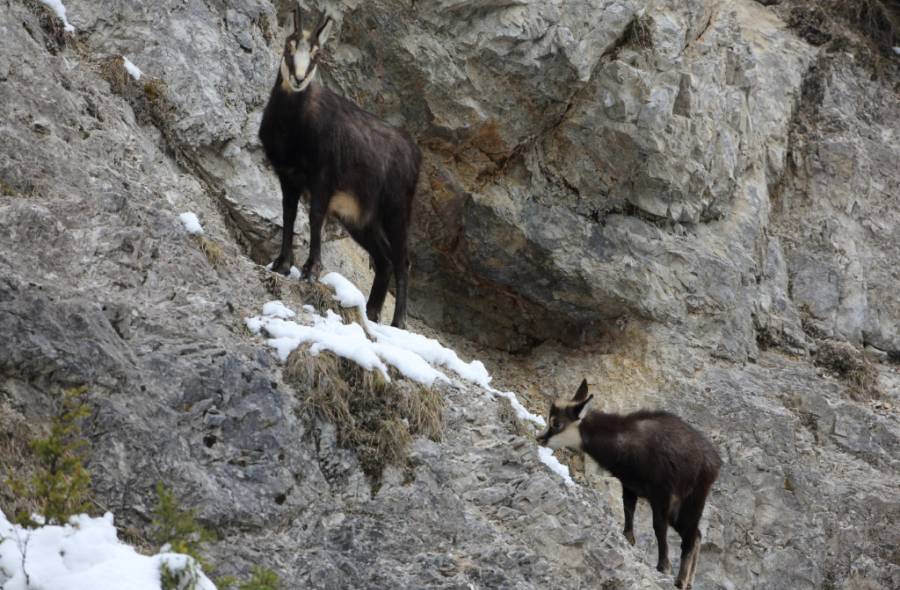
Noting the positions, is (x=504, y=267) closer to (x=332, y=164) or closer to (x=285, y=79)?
(x=332, y=164)

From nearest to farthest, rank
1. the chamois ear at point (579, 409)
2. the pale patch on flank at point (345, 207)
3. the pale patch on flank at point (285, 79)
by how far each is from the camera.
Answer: the pale patch on flank at point (285, 79) → the pale patch on flank at point (345, 207) → the chamois ear at point (579, 409)

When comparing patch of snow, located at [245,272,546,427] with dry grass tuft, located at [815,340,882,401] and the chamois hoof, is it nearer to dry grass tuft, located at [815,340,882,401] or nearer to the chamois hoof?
the chamois hoof

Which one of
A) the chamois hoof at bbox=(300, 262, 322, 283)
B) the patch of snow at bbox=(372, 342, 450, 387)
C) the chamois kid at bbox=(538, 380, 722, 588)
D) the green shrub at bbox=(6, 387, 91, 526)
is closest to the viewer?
the green shrub at bbox=(6, 387, 91, 526)

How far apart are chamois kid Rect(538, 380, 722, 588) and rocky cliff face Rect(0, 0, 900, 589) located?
3.78ft

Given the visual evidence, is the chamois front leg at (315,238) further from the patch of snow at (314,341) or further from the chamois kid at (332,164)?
the patch of snow at (314,341)

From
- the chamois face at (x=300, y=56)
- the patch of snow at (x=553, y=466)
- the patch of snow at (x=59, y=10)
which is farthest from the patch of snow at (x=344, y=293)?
the patch of snow at (x=59, y=10)

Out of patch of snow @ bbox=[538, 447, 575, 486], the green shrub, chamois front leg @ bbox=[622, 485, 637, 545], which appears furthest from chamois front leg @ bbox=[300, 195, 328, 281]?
chamois front leg @ bbox=[622, 485, 637, 545]

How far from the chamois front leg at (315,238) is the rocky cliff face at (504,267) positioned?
48 cm

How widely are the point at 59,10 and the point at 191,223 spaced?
116 inches

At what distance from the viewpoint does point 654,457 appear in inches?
374

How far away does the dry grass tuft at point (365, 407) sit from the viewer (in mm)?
→ 6527

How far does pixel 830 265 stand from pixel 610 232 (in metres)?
3.53

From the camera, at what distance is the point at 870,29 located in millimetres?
16812

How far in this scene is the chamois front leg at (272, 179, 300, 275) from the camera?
8.25 meters
